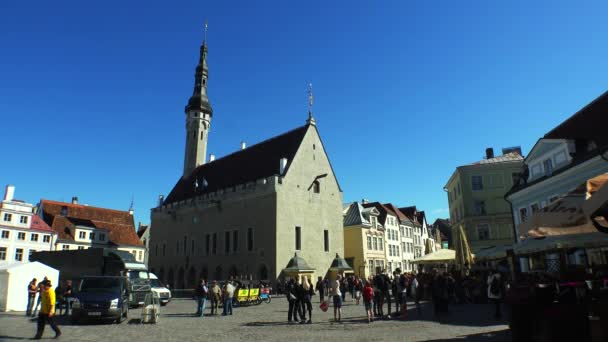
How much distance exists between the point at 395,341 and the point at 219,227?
3451 centimetres

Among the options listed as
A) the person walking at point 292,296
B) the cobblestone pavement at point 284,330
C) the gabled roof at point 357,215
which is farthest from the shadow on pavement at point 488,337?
the gabled roof at point 357,215

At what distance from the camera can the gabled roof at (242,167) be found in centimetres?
4122

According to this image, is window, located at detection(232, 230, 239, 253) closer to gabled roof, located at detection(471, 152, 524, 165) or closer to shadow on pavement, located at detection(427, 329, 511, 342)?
gabled roof, located at detection(471, 152, 524, 165)

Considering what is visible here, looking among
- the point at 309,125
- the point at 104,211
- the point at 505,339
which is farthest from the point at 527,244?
the point at 104,211

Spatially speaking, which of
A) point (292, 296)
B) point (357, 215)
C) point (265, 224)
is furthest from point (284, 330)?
point (357, 215)

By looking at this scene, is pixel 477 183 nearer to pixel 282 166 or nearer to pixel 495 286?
pixel 282 166

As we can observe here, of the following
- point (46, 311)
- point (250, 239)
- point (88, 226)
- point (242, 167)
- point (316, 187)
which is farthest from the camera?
point (88, 226)

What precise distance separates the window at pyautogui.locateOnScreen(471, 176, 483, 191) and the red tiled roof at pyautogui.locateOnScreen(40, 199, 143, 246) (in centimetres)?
4717

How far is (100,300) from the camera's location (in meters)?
14.5

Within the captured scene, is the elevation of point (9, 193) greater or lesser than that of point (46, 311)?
greater

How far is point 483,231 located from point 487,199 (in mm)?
3111

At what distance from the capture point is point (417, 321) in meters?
13.7

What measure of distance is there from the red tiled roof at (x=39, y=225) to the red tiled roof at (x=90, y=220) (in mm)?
1495

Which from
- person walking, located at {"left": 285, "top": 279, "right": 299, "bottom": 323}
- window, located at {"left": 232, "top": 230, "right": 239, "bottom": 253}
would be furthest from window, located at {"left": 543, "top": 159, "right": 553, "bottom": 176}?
window, located at {"left": 232, "top": 230, "right": 239, "bottom": 253}
